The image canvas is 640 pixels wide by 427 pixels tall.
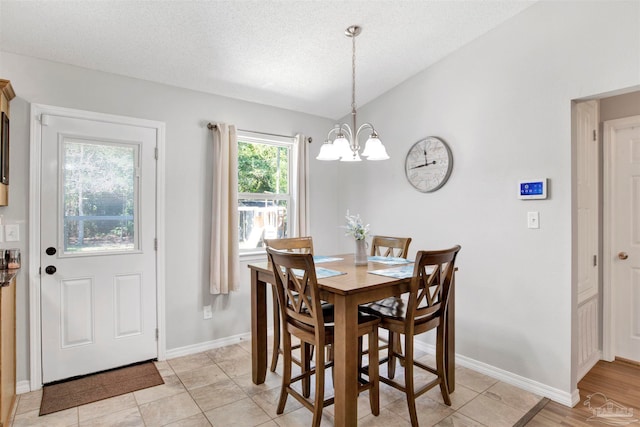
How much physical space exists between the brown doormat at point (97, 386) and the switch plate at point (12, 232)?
1119 millimetres

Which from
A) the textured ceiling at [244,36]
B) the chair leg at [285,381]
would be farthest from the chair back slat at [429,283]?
the textured ceiling at [244,36]

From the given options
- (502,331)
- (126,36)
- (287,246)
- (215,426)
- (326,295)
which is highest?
(126,36)

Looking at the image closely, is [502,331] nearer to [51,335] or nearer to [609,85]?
[609,85]

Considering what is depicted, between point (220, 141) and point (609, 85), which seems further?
point (220, 141)

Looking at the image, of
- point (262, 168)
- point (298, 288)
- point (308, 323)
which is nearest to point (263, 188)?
point (262, 168)

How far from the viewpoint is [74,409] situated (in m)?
2.33

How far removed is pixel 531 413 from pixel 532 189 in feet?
5.02

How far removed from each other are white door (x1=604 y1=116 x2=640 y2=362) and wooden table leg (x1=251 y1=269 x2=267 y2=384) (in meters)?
3.04

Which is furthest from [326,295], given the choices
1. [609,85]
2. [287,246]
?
[609,85]

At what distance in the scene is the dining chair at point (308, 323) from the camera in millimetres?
1979

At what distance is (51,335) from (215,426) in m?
1.50

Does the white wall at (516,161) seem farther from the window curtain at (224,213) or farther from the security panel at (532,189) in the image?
the window curtain at (224,213)

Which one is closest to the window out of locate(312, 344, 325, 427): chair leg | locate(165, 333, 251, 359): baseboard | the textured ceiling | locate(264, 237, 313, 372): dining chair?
the textured ceiling

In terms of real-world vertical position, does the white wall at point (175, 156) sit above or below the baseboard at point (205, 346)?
above
